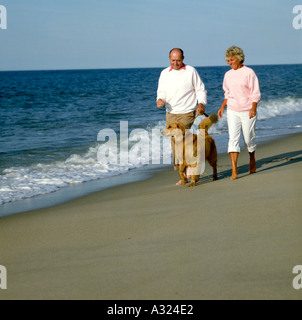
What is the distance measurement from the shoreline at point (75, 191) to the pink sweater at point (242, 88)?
8.42ft

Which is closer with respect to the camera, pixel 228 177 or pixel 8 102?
pixel 228 177

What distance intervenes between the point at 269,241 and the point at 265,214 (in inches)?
28.4

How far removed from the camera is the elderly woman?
21.8ft

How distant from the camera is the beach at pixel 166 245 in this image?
347 cm

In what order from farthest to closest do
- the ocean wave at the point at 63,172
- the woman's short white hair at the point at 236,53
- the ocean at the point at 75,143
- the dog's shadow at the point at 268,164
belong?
1. the ocean at the point at 75,143
2. the ocean wave at the point at 63,172
3. the dog's shadow at the point at 268,164
4. the woman's short white hair at the point at 236,53

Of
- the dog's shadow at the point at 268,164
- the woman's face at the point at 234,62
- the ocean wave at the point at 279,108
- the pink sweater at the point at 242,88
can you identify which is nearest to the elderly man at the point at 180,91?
the pink sweater at the point at 242,88

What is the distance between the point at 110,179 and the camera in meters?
8.83

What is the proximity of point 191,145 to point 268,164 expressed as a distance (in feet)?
7.27

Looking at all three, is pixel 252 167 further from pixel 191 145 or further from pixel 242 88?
pixel 242 88

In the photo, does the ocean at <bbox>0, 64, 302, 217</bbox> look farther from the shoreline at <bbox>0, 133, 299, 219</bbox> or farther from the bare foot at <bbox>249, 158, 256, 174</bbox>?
the bare foot at <bbox>249, 158, 256, 174</bbox>

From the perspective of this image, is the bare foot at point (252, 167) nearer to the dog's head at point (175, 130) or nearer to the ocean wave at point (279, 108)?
the dog's head at point (175, 130)

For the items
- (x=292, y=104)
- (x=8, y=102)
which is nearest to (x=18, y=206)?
(x=292, y=104)

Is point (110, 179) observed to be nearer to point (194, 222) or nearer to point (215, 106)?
point (194, 222)
